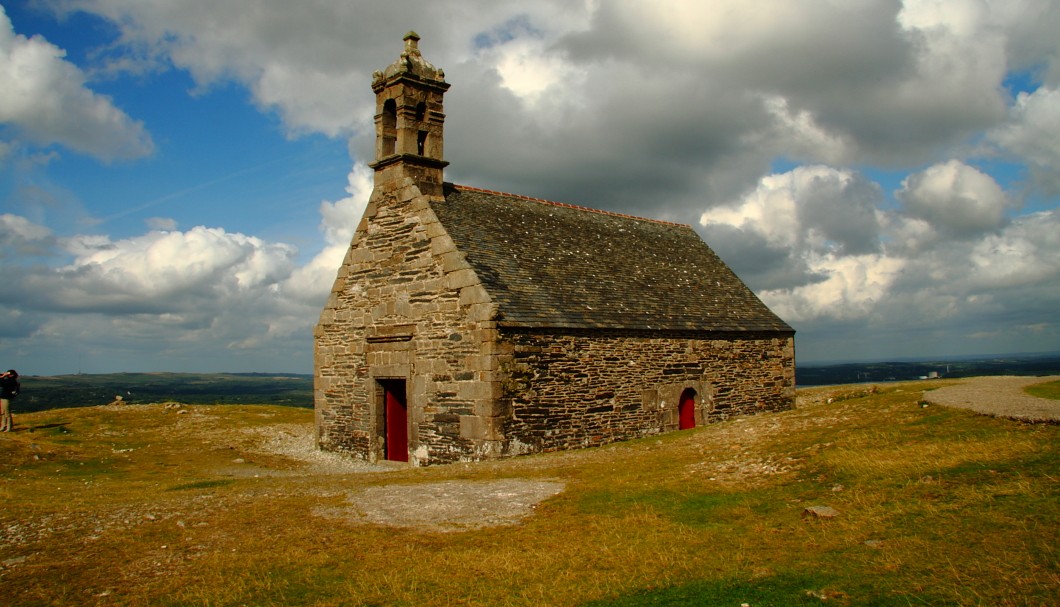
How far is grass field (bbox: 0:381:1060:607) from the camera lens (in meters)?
6.62

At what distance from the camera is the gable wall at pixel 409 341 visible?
16.7m

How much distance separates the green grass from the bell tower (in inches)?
596

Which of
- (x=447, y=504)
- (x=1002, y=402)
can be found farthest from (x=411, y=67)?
(x=1002, y=402)

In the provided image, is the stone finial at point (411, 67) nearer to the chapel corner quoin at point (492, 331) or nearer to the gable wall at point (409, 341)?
the chapel corner quoin at point (492, 331)

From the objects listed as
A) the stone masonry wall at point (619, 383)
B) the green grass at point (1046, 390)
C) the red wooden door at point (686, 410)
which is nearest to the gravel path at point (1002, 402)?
the green grass at point (1046, 390)

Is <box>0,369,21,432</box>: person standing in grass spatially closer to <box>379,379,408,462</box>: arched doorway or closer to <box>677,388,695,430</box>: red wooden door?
<box>379,379,408,462</box>: arched doorway

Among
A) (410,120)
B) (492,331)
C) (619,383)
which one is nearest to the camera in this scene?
(492,331)

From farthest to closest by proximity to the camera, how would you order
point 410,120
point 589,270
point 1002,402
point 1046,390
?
1. point 589,270
2. point 410,120
3. point 1046,390
4. point 1002,402

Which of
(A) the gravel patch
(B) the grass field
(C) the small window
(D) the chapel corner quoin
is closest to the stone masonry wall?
(D) the chapel corner quoin

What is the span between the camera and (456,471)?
48.2ft

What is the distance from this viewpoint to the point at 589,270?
21156 millimetres

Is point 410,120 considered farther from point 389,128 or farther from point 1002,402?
point 1002,402

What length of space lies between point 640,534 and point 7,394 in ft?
68.2

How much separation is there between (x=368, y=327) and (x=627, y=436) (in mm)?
7801
